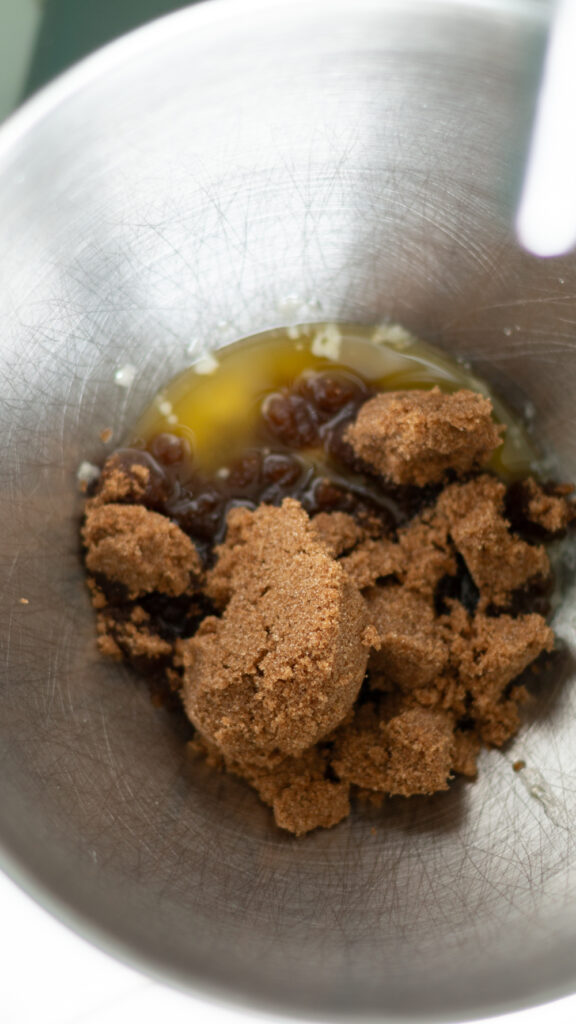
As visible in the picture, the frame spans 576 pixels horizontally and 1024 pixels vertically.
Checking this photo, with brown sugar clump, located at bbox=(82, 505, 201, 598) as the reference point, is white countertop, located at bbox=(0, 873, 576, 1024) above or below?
below

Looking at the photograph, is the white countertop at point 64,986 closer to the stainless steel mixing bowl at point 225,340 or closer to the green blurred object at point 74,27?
the stainless steel mixing bowl at point 225,340

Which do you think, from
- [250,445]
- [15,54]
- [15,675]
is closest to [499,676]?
[250,445]

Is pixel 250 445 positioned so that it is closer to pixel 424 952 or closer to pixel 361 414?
pixel 361 414

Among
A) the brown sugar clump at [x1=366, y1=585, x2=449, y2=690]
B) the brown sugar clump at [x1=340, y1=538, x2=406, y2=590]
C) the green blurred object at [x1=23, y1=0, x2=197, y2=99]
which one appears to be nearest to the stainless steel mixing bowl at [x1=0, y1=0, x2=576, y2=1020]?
the brown sugar clump at [x1=366, y1=585, x2=449, y2=690]

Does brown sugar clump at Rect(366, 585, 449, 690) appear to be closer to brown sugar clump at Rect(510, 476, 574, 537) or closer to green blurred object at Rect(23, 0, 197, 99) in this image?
brown sugar clump at Rect(510, 476, 574, 537)

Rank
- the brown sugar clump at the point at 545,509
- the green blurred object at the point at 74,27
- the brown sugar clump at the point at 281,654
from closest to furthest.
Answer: the brown sugar clump at the point at 281,654 → the brown sugar clump at the point at 545,509 → the green blurred object at the point at 74,27

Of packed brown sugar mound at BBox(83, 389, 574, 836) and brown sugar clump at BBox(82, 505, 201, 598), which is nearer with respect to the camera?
packed brown sugar mound at BBox(83, 389, 574, 836)

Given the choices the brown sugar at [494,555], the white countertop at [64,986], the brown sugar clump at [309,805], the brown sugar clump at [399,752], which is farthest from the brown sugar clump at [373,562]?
the white countertop at [64,986]
